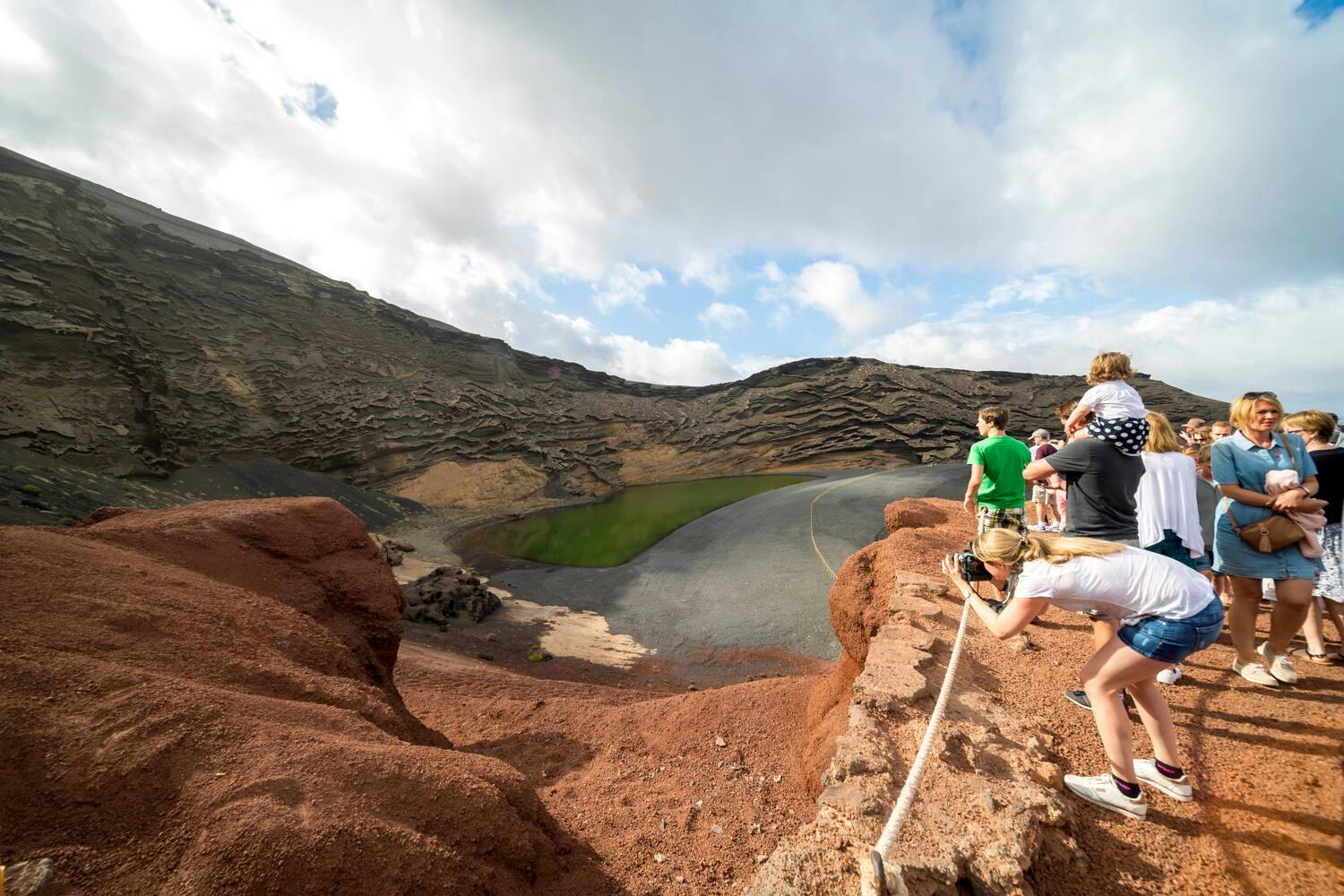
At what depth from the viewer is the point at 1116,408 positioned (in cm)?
286

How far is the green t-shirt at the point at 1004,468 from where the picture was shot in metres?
4.12

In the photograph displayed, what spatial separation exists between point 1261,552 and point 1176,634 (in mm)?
2246

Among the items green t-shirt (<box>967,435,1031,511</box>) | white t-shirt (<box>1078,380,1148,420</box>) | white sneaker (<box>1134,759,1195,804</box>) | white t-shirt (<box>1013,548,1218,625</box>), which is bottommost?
white sneaker (<box>1134,759,1195,804</box>)

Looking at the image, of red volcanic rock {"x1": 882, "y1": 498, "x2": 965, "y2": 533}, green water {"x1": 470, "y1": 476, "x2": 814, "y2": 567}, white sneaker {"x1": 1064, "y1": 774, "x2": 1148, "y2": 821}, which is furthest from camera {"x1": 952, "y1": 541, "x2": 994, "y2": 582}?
green water {"x1": 470, "y1": 476, "x2": 814, "y2": 567}

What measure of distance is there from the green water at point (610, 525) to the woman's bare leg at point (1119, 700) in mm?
15440

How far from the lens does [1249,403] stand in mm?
3246

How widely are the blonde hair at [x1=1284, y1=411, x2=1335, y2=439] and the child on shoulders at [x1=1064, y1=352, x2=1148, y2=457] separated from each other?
6.21 feet

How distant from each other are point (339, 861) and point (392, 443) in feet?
94.7

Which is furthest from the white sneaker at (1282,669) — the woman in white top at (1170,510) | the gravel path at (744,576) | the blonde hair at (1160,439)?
the gravel path at (744,576)

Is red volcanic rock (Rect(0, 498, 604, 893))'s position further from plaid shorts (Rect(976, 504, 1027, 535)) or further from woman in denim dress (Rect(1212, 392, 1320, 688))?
woman in denim dress (Rect(1212, 392, 1320, 688))

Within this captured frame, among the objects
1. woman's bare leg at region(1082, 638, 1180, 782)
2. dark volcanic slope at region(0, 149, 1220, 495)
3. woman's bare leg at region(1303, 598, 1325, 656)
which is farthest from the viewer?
dark volcanic slope at region(0, 149, 1220, 495)

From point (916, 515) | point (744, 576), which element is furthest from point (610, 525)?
point (916, 515)

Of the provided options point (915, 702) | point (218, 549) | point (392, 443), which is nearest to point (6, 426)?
point (392, 443)

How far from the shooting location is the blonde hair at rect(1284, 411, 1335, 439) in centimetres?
348
